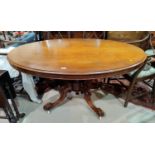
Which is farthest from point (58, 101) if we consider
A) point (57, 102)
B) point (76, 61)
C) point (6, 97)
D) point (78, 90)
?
point (76, 61)

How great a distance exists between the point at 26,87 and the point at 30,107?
263 mm

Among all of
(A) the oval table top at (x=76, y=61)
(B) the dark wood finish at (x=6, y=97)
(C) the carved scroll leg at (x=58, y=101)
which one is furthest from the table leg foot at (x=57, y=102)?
(A) the oval table top at (x=76, y=61)

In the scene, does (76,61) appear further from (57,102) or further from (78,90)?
(57,102)

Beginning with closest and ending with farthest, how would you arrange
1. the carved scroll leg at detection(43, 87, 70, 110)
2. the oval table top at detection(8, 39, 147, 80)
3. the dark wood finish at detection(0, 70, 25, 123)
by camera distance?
the oval table top at detection(8, 39, 147, 80) < the dark wood finish at detection(0, 70, 25, 123) < the carved scroll leg at detection(43, 87, 70, 110)

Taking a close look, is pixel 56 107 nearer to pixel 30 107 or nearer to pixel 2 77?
pixel 30 107

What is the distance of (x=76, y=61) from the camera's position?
1402 millimetres

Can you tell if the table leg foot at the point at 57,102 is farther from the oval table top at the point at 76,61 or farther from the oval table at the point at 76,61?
the oval table top at the point at 76,61

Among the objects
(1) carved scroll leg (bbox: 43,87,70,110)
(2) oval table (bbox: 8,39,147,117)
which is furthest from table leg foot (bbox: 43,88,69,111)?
(2) oval table (bbox: 8,39,147,117)

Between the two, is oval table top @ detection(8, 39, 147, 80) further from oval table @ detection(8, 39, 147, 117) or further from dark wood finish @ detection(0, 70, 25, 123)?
dark wood finish @ detection(0, 70, 25, 123)

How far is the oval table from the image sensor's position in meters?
1.24

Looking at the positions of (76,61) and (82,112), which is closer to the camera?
(76,61)
